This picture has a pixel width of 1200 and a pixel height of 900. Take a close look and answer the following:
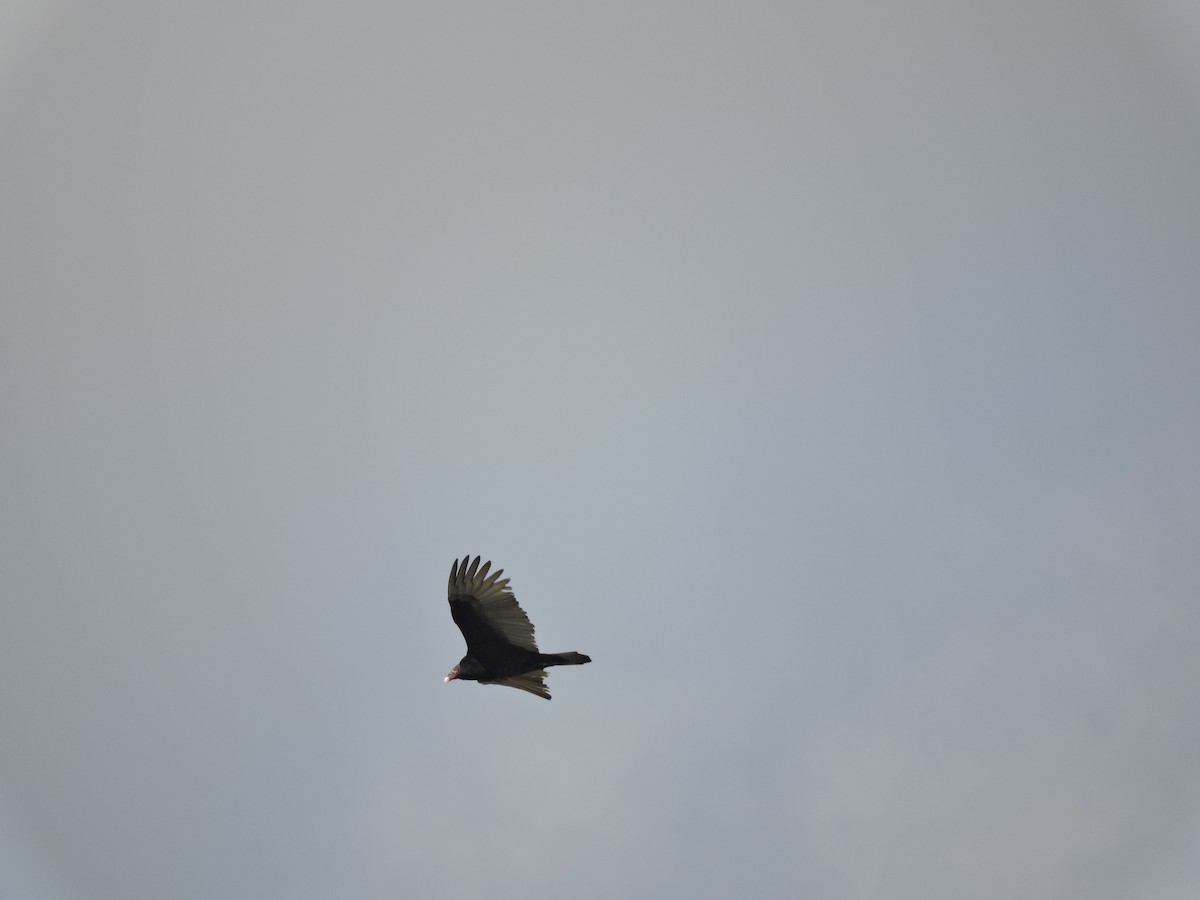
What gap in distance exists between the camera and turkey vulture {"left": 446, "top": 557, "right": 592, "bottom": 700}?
20.7 m

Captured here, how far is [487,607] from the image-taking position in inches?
820

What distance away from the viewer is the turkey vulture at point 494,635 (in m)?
20.7

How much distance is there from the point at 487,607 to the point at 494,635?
75 centimetres

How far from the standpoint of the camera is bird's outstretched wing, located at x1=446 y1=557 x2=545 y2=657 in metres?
20.7

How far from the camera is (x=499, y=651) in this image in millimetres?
21312

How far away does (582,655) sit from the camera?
67.8 ft

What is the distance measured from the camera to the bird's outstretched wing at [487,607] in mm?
20656

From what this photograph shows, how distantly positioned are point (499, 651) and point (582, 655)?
1999mm

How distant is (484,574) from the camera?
814 inches

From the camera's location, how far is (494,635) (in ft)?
69.3

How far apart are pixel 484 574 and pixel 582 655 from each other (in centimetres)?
280

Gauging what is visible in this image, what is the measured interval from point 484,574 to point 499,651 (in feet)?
6.40
